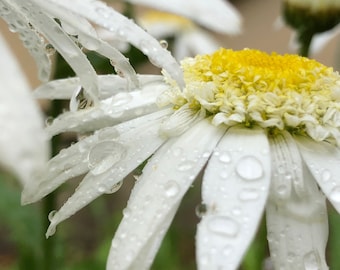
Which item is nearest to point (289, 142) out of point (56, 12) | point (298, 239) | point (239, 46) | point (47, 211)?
point (298, 239)

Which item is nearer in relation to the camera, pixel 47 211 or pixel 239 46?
pixel 47 211

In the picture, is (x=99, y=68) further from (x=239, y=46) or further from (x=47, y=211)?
(x=239, y=46)

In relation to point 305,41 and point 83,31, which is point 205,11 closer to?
point 305,41

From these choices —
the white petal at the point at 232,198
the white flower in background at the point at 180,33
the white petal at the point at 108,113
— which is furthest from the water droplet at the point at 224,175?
the white flower in background at the point at 180,33

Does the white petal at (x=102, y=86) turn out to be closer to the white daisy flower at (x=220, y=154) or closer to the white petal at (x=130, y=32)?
the white daisy flower at (x=220, y=154)

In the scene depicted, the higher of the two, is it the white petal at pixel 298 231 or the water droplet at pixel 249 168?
the water droplet at pixel 249 168

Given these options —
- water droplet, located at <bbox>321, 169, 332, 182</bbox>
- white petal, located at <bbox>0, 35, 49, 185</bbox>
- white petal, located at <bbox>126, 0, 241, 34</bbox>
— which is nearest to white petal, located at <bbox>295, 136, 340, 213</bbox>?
water droplet, located at <bbox>321, 169, 332, 182</bbox>
